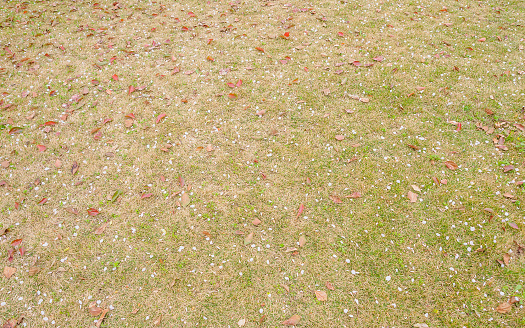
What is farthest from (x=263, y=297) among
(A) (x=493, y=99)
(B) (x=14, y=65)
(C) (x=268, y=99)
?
(B) (x=14, y=65)

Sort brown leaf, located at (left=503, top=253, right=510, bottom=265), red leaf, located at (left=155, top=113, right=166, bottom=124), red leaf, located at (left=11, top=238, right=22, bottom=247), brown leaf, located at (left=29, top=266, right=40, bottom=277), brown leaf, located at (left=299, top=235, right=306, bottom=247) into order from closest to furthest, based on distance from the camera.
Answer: brown leaf, located at (left=503, top=253, right=510, bottom=265) < brown leaf, located at (left=29, top=266, right=40, bottom=277) < brown leaf, located at (left=299, top=235, right=306, bottom=247) < red leaf, located at (left=11, top=238, right=22, bottom=247) < red leaf, located at (left=155, top=113, right=166, bottom=124)

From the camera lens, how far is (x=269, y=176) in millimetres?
4887

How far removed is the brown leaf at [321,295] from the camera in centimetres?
365

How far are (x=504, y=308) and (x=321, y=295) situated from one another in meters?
2.10

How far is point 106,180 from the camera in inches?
196

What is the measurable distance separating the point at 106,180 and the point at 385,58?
6441mm

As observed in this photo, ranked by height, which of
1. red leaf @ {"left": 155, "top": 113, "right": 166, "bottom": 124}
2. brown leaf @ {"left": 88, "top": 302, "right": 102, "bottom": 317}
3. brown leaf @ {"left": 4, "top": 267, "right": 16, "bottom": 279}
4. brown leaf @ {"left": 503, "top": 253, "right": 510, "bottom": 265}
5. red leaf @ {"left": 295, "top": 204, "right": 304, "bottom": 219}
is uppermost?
red leaf @ {"left": 155, "top": 113, "right": 166, "bottom": 124}

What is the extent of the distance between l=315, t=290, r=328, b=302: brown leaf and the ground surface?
0.06 ft

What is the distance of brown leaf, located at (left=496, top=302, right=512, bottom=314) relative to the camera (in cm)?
344

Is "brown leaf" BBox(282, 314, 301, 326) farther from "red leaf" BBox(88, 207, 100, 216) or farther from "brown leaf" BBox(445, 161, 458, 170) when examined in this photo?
"brown leaf" BBox(445, 161, 458, 170)

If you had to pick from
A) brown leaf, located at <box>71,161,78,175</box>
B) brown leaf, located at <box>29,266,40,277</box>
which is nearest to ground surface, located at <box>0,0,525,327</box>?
brown leaf, located at <box>29,266,40,277</box>

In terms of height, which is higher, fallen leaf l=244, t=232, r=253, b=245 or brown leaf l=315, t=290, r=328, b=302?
fallen leaf l=244, t=232, r=253, b=245

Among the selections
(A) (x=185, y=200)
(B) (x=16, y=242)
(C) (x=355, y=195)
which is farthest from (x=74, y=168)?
(C) (x=355, y=195)

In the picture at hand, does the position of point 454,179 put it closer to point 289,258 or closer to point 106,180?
point 289,258
